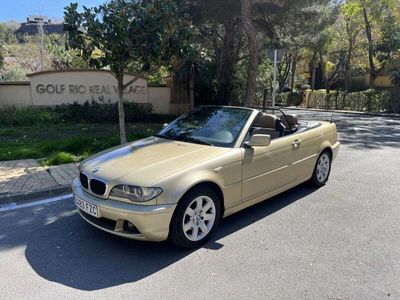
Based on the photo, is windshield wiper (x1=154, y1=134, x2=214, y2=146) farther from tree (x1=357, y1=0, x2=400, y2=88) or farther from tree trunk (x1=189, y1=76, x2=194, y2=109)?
tree (x1=357, y1=0, x2=400, y2=88)

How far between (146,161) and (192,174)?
0.57 meters

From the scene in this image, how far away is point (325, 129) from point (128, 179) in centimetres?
371

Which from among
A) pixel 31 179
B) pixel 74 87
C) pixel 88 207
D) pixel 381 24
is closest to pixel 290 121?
pixel 88 207

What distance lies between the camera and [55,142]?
8766mm

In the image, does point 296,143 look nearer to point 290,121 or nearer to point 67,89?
point 290,121

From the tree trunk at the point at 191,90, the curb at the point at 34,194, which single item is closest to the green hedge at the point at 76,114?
the tree trunk at the point at 191,90

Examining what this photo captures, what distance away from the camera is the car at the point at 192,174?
343 cm

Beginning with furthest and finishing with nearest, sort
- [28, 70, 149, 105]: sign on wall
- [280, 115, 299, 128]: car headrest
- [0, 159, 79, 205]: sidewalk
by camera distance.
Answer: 1. [28, 70, 149, 105]: sign on wall
2. [280, 115, 299, 128]: car headrest
3. [0, 159, 79, 205]: sidewalk

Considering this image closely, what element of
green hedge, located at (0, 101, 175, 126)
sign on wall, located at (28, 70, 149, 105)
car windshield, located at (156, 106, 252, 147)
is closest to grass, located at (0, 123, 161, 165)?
green hedge, located at (0, 101, 175, 126)

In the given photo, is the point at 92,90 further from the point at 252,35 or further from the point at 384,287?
the point at 384,287

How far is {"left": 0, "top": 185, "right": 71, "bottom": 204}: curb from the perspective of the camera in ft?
16.9

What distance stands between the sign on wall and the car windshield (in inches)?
376

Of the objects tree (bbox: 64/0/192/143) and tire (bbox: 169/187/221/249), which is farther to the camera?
tree (bbox: 64/0/192/143)

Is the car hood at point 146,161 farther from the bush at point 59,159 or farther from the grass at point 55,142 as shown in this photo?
the grass at point 55,142
